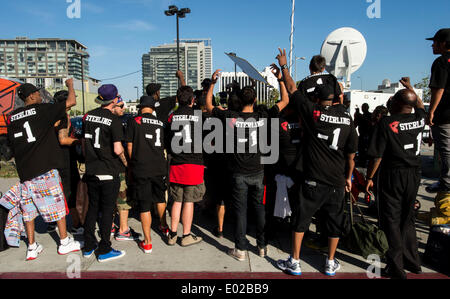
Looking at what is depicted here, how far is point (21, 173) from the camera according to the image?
11.9ft

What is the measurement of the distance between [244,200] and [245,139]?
0.80 metres

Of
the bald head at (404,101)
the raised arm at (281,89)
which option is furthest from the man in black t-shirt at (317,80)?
the bald head at (404,101)

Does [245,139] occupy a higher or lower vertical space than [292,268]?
higher

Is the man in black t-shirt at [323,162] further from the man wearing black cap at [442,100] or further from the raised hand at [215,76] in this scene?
the man wearing black cap at [442,100]

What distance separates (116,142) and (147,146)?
41 centimetres

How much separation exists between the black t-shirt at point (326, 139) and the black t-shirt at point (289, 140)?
25.2 inches

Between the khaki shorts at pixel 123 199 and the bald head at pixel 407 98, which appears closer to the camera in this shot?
the bald head at pixel 407 98

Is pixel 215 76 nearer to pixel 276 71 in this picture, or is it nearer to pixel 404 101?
pixel 276 71

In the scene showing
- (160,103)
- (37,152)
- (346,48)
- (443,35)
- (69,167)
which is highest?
(346,48)

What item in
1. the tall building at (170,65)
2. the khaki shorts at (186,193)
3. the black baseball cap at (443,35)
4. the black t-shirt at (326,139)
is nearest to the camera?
the black t-shirt at (326,139)

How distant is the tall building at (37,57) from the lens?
447ft

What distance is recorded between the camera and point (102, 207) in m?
3.78

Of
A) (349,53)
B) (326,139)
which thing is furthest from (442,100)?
(349,53)

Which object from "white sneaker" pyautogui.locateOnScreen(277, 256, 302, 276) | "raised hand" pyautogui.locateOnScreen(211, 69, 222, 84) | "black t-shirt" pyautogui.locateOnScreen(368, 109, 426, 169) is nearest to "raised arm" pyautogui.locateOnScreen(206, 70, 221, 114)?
"raised hand" pyautogui.locateOnScreen(211, 69, 222, 84)
